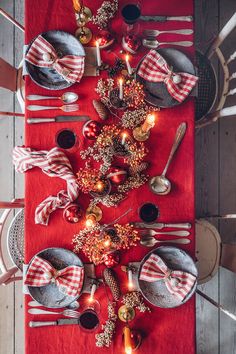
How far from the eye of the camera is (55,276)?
1.59 m

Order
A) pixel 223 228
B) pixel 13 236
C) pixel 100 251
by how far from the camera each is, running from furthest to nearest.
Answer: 1. pixel 223 228
2. pixel 13 236
3. pixel 100 251

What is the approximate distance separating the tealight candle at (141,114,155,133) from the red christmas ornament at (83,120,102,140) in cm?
18

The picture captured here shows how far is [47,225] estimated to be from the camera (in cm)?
166

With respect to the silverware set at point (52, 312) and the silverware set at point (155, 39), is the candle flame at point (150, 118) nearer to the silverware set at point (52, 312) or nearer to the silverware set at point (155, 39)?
the silverware set at point (155, 39)

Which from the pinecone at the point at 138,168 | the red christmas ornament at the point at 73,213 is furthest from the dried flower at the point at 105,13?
the red christmas ornament at the point at 73,213

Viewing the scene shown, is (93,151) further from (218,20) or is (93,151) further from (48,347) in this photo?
(218,20)

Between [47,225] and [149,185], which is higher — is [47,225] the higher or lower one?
the lower one

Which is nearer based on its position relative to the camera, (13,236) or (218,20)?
(13,236)

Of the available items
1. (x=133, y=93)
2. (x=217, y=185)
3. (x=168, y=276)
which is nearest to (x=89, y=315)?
(x=168, y=276)

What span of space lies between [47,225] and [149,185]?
454 mm

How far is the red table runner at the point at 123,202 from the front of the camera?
1.65 m

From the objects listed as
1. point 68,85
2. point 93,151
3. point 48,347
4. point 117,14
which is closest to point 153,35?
point 117,14

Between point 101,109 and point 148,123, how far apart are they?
0.22m

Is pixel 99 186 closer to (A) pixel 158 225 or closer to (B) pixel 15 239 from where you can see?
(A) pixel 158 225
